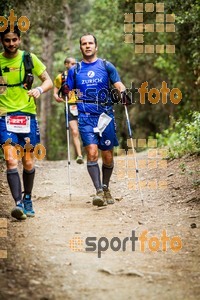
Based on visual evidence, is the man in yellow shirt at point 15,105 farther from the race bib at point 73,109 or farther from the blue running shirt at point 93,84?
the race bib at point 73,109

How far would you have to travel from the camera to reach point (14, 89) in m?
7.51

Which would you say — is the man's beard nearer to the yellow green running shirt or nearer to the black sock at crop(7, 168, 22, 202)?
the yellow green running shirt

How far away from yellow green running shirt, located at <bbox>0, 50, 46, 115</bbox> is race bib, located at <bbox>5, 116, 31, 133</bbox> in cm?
10

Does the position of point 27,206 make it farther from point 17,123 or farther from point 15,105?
point 15,105

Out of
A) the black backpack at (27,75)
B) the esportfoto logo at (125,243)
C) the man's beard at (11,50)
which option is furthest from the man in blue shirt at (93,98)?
the esportfoto logo at (125,243)

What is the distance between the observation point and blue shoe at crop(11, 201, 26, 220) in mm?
7332

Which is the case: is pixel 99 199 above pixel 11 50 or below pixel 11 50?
below

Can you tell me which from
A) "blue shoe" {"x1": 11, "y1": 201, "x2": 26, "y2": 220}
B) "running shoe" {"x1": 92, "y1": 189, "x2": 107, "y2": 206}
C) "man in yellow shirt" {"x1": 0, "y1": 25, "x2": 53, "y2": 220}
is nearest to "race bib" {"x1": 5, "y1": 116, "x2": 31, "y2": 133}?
"man in yellow shirt" {"x1": 0, "y1": 25, "x2": 53, "y2": 220}

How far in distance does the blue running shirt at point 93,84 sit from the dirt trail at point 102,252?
161 centimetres

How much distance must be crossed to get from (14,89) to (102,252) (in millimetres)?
2660

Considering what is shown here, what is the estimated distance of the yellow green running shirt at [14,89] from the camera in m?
7.43

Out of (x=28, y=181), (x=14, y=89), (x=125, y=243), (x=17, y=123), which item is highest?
(x=14, y=89)

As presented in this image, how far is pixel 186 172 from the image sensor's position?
1095 centimetres

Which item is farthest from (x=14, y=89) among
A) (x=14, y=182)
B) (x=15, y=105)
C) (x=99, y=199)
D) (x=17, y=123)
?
(x=99, y=199)
